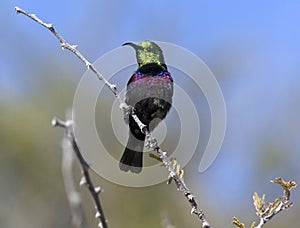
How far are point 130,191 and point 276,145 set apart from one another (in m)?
3.39

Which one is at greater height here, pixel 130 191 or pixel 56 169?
pixel 56 169

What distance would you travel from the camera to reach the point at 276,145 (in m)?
14.0

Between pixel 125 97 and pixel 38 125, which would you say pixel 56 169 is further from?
pixel 125 97

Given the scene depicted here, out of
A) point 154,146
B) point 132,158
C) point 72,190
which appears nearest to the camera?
point 72,190

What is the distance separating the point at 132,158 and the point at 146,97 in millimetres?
352

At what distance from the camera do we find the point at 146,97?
3.65 metres

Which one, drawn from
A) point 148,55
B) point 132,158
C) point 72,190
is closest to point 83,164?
point 72,190

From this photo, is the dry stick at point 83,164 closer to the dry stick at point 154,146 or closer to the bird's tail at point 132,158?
the dry stick at point 154,146

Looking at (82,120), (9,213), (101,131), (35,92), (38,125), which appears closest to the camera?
(82,120)

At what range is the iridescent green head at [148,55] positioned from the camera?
3.76 meters

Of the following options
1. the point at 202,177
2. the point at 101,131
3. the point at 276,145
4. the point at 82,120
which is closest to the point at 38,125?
the point at 101,131

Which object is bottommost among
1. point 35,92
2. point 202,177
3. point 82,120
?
point 82,120

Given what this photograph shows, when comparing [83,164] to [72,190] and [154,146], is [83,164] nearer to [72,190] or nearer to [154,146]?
[72,190]

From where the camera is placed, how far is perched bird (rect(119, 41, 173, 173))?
11.8 feet
